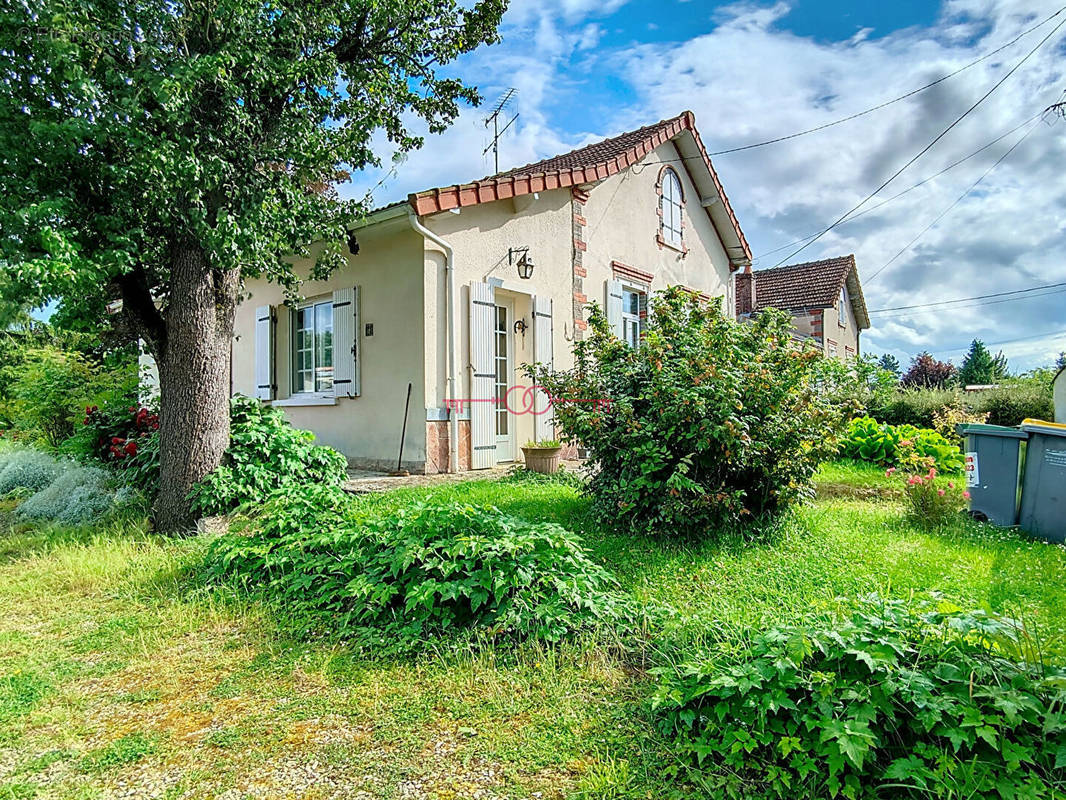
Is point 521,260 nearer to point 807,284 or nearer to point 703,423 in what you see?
point 703,423

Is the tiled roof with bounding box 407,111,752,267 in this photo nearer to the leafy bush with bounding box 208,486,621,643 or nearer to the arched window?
the arched window

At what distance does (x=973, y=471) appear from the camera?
5051 millimetres

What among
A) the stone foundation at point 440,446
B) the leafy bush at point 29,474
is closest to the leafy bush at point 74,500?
the leafy bush at point 29,474

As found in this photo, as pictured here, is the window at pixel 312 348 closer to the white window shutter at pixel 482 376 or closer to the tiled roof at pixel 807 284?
the white window shutter at pixel 482 376

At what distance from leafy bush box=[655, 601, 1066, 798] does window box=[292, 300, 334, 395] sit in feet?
23.7

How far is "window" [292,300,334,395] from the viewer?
8281 millimetres

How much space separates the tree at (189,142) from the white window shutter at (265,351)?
117 inches

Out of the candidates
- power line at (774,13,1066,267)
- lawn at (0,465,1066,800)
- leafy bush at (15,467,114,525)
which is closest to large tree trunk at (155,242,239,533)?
lawn at (0,465,1066,800)

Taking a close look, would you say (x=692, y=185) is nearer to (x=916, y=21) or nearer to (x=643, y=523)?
(x=916, y=21)

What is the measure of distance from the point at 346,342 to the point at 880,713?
7071mm

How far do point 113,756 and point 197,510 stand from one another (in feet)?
9.68

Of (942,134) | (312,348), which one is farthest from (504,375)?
(942,134)

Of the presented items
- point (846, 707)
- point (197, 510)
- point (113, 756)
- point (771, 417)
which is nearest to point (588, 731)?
point (846, 707)

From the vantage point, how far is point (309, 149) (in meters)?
4.92
